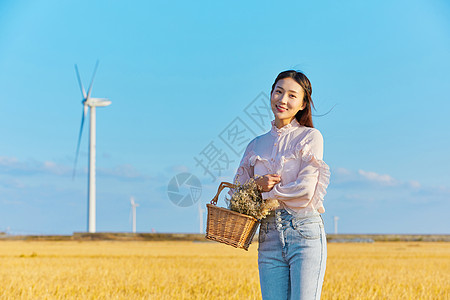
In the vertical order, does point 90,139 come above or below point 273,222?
above

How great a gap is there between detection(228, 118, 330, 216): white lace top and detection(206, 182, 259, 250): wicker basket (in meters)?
0.22

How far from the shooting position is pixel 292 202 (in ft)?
13.0

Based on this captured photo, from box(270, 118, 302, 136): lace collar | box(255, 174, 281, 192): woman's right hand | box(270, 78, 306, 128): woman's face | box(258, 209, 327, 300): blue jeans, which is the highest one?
box(270, 78, 306, 128): woman's face

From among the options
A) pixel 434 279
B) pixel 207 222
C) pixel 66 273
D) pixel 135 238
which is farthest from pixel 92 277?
pixel 135 238

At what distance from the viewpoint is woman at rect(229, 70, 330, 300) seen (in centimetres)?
386

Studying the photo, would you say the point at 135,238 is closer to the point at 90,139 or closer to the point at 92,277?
the point at 90,139

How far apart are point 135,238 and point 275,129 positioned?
4237 centimetres

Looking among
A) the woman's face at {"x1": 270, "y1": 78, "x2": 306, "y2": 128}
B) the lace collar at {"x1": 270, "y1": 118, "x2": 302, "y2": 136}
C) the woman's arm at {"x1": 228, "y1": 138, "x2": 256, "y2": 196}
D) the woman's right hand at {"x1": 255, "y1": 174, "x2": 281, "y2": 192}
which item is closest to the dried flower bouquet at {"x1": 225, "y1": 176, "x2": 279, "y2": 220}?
the woman's right hand at {"x1": 255, "y1": 174, "x2": 281, "y2": 192}

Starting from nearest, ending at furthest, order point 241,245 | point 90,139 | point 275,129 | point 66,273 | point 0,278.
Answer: point 241,245 → point 275,129 → point 0,278 → point 66,273 → point 90,139

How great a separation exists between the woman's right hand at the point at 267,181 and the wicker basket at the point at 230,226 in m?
0.23

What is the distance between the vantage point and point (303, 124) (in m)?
4.35

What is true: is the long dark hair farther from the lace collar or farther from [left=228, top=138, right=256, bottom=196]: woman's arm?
[left=228, top=138, right=256, bottom=196]: woman's arm

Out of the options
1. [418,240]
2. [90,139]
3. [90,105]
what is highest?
[90,105]

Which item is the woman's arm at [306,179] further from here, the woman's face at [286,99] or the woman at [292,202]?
the woman's face at [286,99]
